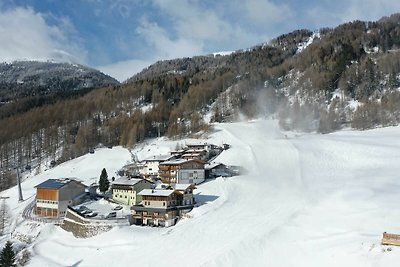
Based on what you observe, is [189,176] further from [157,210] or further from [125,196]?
[157,210]

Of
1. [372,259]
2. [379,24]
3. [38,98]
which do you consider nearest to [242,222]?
[372,259]

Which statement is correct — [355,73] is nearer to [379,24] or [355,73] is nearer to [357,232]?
[379,24]

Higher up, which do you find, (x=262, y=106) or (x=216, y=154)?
(x=262, y=106)

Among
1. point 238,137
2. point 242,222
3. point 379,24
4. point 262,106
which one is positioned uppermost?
point 379,24

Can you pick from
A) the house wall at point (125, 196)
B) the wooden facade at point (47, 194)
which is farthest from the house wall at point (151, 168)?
the wooden facade at point (47, 194)

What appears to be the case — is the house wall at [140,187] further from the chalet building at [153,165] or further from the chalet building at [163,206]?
the chalet building at [153,165]

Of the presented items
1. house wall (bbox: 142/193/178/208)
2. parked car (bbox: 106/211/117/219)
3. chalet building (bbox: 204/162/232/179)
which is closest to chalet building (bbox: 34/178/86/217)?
parked car (bbox: 106/211/117/219)
